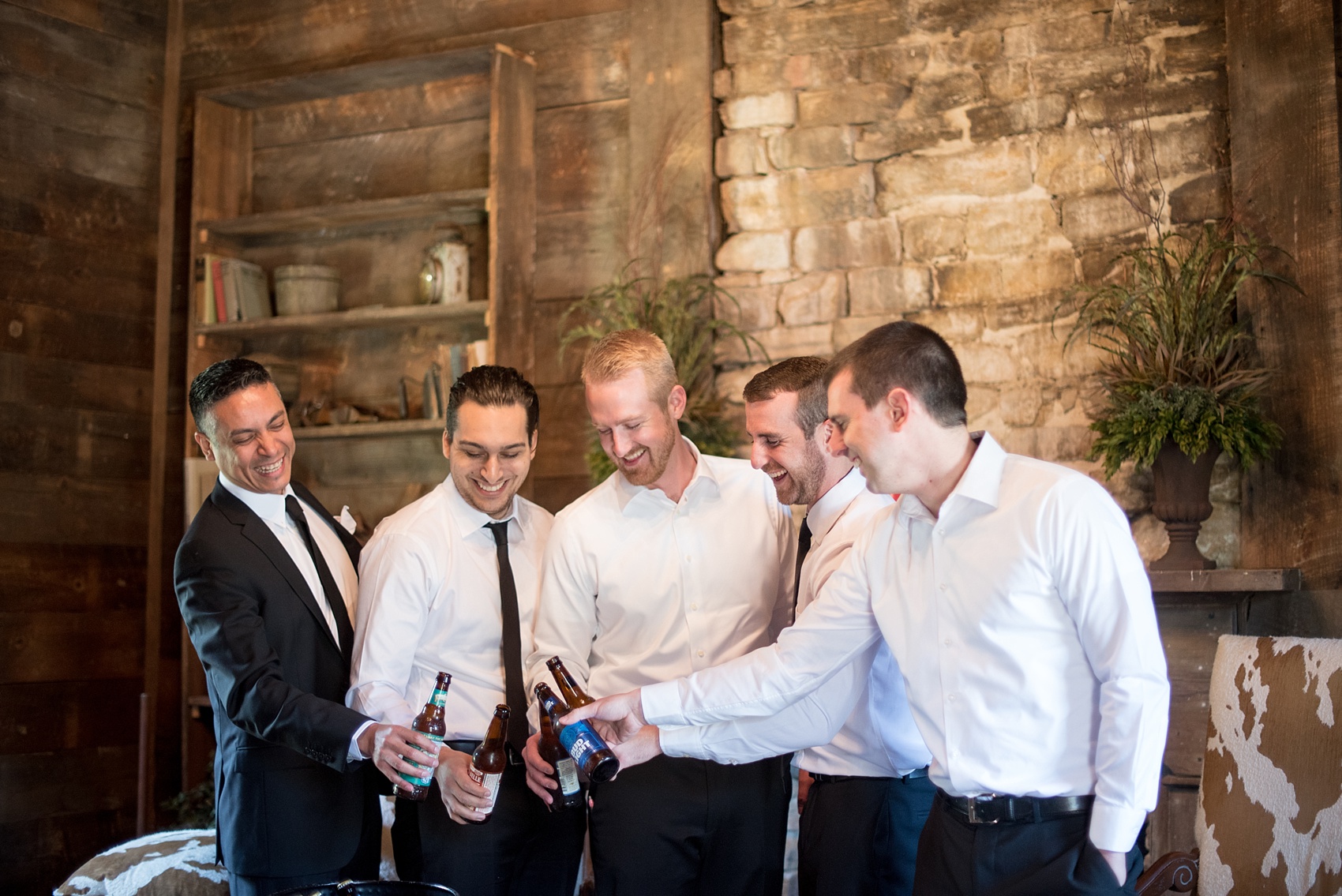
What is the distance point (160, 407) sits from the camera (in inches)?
195

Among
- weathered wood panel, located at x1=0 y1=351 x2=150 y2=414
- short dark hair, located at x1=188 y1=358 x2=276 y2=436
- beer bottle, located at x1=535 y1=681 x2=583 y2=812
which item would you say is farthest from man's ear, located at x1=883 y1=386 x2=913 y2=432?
weathered wood panel, located at x1=0 y1=351 x2=150 y2=414

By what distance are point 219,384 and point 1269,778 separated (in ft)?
8.04

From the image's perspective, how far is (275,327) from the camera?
4652 mm

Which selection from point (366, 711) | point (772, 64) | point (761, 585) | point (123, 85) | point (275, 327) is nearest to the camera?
point (366, 711)

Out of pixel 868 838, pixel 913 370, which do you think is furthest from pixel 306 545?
pixel 913 370

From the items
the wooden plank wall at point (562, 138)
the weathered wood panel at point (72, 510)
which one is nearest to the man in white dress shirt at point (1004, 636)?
the wooden plank wall at point (562, 138)

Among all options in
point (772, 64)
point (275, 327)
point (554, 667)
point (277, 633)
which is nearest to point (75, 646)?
point (275, 327)

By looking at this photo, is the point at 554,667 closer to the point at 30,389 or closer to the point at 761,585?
the point at 761,585

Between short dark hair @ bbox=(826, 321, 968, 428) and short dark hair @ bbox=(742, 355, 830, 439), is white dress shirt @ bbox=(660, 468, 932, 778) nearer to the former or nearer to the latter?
short dark hair @ bbox=(742, 355, 830, 439)

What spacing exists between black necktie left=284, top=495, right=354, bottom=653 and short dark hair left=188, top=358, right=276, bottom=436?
0.85 ft

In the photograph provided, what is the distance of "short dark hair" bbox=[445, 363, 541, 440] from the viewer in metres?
2.64

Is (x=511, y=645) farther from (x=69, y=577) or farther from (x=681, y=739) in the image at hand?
(x=69, y=577)

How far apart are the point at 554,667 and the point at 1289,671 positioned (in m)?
1.58

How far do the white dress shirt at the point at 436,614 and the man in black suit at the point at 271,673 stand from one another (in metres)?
0.11
